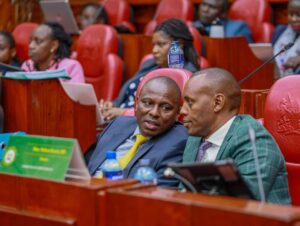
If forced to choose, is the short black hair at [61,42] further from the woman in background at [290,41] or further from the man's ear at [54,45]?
the woman in background at [290,41]

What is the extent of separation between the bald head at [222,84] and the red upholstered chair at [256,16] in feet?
10.9

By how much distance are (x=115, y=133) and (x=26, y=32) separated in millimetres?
3385

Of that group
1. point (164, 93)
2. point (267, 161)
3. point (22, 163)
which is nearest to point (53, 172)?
point (22, 163)

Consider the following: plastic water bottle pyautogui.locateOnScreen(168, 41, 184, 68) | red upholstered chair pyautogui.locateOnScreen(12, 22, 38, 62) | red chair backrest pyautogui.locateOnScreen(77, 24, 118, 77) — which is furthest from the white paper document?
red upholstered chair pyautogui.locateOnScreen(12, 22, 38, 62)

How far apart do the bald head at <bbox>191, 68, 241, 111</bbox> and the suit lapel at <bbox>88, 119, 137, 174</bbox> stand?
55 centimetres

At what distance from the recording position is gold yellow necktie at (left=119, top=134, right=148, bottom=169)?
9.46ft

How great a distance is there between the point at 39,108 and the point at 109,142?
1.02 metres

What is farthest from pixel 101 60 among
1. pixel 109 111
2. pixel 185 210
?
pixel 185 210

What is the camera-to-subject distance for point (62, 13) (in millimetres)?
6418

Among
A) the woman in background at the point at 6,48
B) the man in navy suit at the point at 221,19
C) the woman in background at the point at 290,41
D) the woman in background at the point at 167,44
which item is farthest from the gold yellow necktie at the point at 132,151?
the man in navy suit at the point at 221,19

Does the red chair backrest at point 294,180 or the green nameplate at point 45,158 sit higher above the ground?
the green nameplate at point 45,158

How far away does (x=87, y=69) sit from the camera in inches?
228

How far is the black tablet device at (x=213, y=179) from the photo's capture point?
6.41 ft

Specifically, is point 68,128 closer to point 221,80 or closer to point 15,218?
point 221,80
